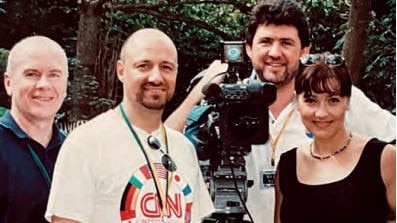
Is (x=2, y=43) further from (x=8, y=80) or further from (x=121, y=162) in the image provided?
(x=121, y=162)

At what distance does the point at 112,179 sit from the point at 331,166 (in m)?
0.55

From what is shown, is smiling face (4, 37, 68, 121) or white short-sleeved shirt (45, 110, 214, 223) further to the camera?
smiling face (4, 37, 68, 121)

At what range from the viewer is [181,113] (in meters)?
1.87

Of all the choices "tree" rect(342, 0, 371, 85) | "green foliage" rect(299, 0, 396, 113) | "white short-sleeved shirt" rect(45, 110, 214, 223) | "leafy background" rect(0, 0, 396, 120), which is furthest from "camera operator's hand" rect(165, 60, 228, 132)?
"green foliage" rect(299, 0, 396, 113)

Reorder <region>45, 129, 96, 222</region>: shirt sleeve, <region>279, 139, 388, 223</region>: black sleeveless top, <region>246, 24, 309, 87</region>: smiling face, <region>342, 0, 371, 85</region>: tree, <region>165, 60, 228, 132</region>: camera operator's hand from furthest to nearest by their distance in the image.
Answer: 1. <region>342, 0, 371, 85</region>: tree
2. <region>246, 24, 309, 87</region>: smiling face
3. <region>165, 60, 228, 132</region>: camera operator's hand
4. <region>279, 139, 388, 223</region>: black sleeveless top
5. <region>45, 129, 96, 222</region>: shirt sleeve

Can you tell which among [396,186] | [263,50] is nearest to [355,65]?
[263,50]

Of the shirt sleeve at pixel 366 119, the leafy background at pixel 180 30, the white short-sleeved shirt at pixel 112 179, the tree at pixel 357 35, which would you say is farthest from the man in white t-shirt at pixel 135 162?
the tree at pixel 357 35

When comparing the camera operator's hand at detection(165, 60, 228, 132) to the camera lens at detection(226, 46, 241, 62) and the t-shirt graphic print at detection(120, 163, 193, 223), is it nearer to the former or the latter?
the camera lens at detection(226, 46, 241, 62)

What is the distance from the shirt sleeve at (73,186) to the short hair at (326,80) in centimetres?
57

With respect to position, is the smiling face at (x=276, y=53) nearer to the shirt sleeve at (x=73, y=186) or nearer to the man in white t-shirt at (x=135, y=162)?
the man in white t-shirt at (x=135, y=162)

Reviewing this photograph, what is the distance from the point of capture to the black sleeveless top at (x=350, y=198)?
158 centimetres

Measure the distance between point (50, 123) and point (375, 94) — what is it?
2.44 meters

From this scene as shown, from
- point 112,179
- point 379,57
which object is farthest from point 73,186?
point 379,57

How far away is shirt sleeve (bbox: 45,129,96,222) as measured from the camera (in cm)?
148
